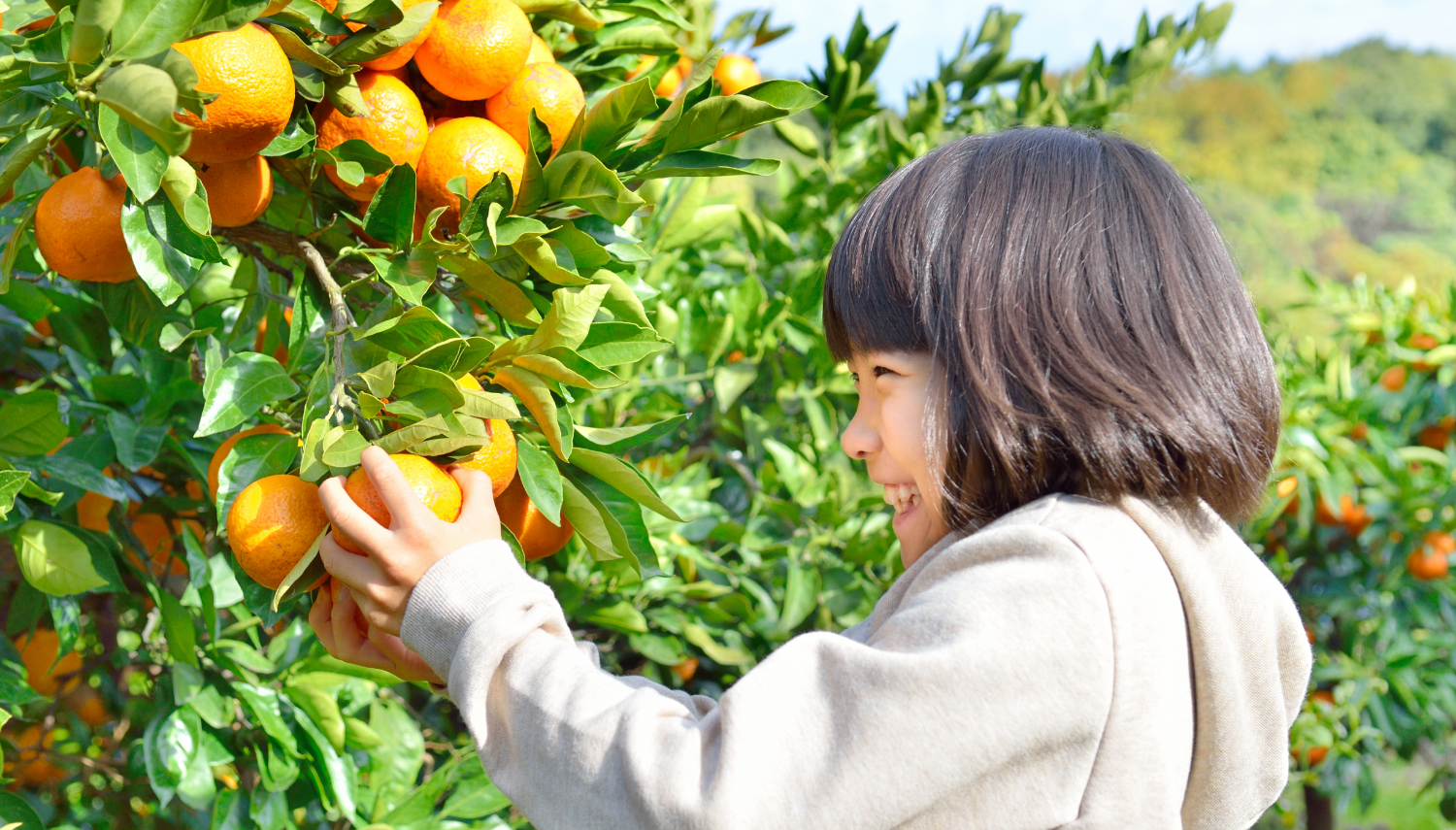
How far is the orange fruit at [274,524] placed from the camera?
2.10 ft

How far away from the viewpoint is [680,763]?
0.62 meters

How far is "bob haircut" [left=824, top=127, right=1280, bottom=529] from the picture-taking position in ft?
2.45

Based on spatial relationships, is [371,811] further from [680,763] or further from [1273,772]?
[1273,772]

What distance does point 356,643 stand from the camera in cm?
78

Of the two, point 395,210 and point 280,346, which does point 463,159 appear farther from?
point 280,346

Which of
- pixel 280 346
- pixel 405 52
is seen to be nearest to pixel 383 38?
pixel 405 52

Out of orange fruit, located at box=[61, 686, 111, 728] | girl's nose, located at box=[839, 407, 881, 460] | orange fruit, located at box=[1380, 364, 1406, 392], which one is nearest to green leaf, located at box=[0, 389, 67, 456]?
girl's nose, located at box=[839, 407, 881, 460]

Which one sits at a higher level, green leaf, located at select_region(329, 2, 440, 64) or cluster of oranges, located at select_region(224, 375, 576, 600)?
green leaf, located at select_region(329, 2, 440, 64)

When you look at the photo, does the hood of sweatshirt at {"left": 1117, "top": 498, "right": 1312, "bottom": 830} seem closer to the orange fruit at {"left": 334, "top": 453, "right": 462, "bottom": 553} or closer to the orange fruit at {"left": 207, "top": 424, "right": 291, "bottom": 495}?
the orange fruit at {"left": 334, "top": 453, "right": 462, "bottom": 553}

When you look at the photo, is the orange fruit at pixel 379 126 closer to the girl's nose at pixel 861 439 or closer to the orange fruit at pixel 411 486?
the orange fruit at pixel 411 486

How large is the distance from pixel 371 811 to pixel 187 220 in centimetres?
64

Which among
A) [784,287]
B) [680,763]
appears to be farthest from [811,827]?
[784,287]

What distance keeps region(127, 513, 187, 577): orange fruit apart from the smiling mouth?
0.67 metres

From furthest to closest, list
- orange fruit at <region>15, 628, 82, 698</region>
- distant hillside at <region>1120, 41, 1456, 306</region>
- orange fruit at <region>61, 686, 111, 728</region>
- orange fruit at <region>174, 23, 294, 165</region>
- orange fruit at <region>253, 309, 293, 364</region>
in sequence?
1. distant hillside at <region>1120, 41, 1456, 306</region>
2. orange fruit at <region>61, 686, 111, 728</region>
3. orange fruit at <region>15, 628, 82, 698</region>
4. orange fruit at <region>253, 309, 293, 364</region>
5. orange fruit at <region>174, 23, 294, 165</region>
